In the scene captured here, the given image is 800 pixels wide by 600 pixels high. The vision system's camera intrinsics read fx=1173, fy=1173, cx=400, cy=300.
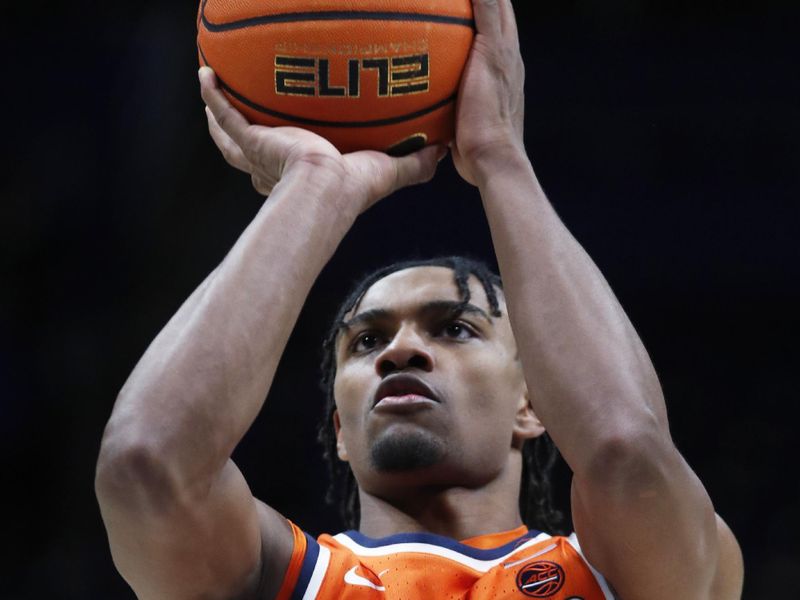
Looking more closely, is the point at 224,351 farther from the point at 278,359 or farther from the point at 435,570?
the point at 435,570

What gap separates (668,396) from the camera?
6785 mm

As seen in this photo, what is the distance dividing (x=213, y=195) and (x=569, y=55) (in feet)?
7.59

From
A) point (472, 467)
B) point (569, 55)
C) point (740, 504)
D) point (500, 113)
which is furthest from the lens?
point (569, 55)

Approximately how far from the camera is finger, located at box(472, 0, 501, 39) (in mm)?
2934

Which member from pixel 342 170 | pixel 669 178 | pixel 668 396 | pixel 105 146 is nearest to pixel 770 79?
pixel 669 178

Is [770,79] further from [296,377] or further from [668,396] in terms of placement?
[296,377]

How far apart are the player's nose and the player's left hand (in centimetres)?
60

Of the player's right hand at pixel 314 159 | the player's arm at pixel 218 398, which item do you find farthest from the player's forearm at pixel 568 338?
the player's arm at pixel 218 398

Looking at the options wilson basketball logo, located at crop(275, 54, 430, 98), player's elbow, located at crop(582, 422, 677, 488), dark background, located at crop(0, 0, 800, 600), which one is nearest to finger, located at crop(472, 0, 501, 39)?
wilson basketball logo, located at crop(275, 54, 430, 98)

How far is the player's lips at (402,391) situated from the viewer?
3346mm

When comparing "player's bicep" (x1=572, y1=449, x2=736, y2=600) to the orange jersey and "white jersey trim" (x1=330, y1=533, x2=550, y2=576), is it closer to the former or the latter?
the orange jersey

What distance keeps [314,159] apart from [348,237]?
4120mm

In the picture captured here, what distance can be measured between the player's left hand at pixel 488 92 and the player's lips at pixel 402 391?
65 centimetres

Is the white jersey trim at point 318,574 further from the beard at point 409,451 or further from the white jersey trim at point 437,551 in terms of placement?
the beard at point 409,451
